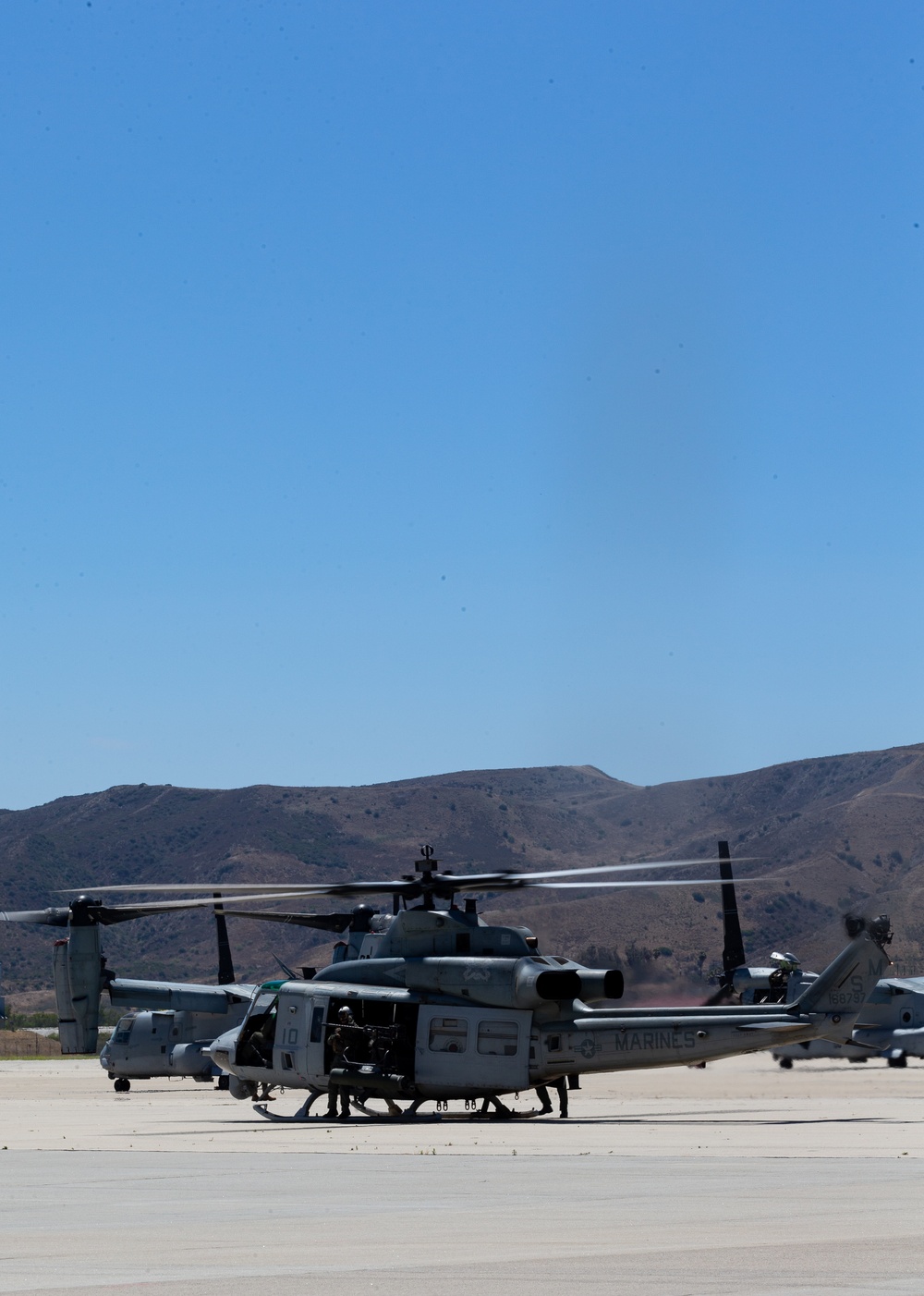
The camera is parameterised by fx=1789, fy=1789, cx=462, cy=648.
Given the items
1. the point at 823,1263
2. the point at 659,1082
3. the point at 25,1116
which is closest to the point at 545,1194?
the point at 823,1263

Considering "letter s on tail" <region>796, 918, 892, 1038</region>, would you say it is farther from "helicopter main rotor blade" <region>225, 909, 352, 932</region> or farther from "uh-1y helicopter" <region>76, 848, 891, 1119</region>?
"helicopter main rotor blade" <region>225, 909, 352, 932</region>

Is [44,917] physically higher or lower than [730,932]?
higher

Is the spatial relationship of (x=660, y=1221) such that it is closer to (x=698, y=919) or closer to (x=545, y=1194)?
(x=545, y=1194)

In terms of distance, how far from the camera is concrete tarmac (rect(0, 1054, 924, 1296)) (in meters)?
12.3

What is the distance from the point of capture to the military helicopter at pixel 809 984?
50094mm

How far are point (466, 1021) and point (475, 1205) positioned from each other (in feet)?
52.5

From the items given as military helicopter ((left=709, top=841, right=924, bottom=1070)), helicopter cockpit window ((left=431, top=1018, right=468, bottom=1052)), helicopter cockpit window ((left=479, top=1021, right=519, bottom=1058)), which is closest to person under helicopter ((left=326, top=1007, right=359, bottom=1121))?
helicopter cockpit window ((left=431, top=1018, right=468, bottom=1052))

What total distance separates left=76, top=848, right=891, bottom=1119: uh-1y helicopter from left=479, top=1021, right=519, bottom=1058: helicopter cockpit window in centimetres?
2

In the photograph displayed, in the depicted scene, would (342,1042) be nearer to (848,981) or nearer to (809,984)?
(848,981)

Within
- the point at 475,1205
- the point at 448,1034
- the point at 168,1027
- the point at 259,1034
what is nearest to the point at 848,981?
the point at 448,1034

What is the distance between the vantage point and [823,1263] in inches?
495

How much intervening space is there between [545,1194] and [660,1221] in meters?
3.22

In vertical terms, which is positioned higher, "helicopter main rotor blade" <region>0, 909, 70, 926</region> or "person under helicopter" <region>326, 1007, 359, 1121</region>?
"helicopter main rotor blade" <region>0, 909, 70, 926</region>

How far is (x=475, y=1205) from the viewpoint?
17.8 m
